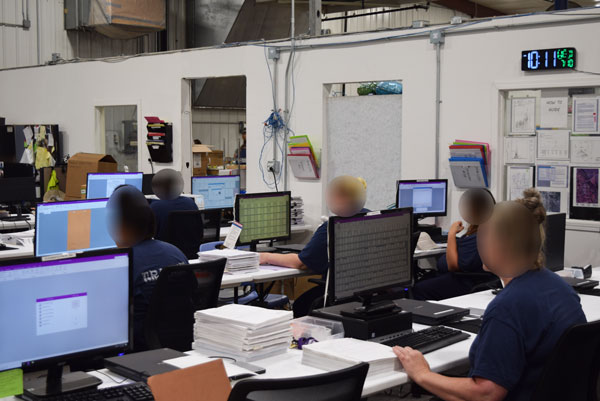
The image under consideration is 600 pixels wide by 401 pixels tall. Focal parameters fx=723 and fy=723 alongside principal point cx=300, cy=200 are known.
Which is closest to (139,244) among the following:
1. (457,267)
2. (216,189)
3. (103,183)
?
(457,267)

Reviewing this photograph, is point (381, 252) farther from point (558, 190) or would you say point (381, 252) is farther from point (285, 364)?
point (558, 190)

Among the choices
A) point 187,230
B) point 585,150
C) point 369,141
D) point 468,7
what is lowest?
point 187,230

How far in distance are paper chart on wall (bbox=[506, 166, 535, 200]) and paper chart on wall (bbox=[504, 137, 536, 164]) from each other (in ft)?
0.20

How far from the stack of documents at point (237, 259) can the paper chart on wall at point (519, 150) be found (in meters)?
2.67

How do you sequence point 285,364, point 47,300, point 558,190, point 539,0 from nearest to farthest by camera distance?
point 47,300 < point 285,364 < point 558,190 < point 539,0

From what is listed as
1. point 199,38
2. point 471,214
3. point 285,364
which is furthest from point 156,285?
point 199,38

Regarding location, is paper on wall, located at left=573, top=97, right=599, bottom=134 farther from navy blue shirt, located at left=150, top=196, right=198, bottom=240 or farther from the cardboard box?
the cardboard box

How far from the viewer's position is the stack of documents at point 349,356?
8.37ft

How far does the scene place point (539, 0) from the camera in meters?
11.2

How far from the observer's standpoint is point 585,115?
583cm

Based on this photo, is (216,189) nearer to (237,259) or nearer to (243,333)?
(237,259)

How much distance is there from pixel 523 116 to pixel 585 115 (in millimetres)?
552

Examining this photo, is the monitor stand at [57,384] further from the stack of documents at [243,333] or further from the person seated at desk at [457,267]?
the person seated at desk at [457,267]

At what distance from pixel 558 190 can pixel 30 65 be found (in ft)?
28.7
